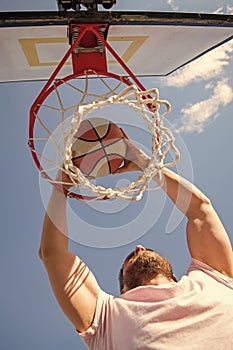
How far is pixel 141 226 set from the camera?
3215 millimetres

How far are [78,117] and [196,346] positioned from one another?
1336 mm

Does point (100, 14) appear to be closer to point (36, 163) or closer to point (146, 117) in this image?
point (146, 117)

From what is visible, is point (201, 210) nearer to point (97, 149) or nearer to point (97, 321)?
point (97, 149)

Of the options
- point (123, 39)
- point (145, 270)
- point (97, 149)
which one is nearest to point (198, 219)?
point (145, 270)

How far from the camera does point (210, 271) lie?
1944 mm

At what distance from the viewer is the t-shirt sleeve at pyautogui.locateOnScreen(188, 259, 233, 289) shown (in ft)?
6.19

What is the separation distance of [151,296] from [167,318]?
5.6 inches

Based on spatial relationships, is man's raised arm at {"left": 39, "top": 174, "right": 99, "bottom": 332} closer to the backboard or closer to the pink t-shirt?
the pink t-shirt

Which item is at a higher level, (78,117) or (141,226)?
(78,117)

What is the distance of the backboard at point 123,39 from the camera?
2.49 metres

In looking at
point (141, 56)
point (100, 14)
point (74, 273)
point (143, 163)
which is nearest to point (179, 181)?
point (143, 163)

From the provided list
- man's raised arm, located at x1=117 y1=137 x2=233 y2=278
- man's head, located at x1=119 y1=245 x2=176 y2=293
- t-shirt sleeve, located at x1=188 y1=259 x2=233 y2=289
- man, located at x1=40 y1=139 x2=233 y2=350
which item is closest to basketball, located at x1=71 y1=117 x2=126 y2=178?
man's raised arm, located at x1=117 y1=137 x2=233 y2=278

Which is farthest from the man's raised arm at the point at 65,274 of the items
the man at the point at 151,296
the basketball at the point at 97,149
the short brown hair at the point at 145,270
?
the basketball at the point at 97,149

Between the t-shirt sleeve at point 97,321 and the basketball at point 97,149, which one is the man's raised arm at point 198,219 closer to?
the basketball at point 97,149
